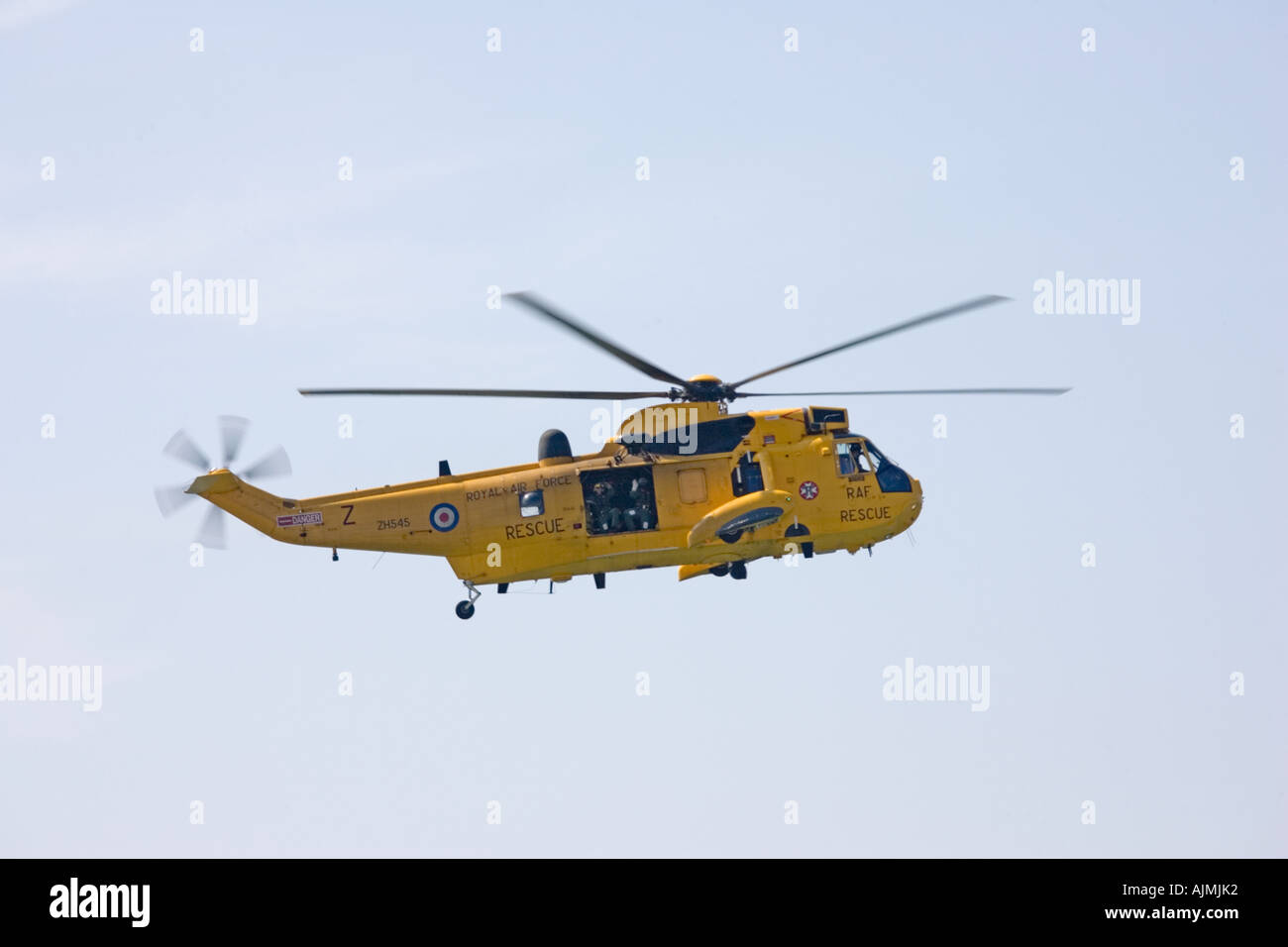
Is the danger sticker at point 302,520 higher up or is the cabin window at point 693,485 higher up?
the cabin window at point 693,485

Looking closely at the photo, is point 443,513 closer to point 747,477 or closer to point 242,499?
point 242,499

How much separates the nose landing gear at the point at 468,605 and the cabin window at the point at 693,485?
5.41 m

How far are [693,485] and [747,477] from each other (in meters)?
1.36

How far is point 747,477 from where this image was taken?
64625mm

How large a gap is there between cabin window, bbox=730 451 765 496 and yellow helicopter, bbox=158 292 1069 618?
0.08 feet

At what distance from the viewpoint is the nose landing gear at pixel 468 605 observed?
63731 mm

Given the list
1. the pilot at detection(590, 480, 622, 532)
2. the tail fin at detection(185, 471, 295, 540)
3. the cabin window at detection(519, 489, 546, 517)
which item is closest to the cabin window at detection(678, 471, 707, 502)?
the pilot at detection(590, 480, 622, 532)

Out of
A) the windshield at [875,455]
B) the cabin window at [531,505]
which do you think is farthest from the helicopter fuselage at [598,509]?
the windshield at [875,455]

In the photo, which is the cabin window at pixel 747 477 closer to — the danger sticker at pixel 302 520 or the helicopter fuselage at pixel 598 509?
the helicopter fuselage at pixel 598 509

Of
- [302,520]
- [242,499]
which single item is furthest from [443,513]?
[242,499]

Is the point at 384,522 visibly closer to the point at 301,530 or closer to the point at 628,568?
the point at 301,530

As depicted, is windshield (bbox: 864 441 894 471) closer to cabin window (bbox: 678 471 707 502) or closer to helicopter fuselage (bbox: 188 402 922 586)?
helicopter fuselage (bbox: 188 402 922 586)

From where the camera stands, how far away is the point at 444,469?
2552 inches

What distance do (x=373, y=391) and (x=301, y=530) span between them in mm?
5067
